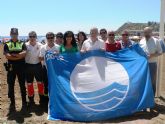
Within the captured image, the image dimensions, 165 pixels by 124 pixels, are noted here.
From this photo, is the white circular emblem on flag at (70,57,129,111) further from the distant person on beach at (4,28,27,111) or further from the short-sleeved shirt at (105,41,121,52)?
the distant person on beach at (4,28,27,111)

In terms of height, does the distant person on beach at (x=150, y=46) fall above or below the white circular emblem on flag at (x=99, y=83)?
above

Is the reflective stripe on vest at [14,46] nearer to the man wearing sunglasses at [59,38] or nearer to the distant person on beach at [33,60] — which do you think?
the distant person on beach at [33,60]

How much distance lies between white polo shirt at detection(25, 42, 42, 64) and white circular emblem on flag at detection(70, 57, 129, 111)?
1035 mm

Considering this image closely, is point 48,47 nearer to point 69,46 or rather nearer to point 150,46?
point 69,46

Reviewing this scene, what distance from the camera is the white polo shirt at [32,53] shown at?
8.34m

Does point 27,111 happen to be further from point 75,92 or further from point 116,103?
point 116,103

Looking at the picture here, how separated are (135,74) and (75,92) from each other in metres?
1.53

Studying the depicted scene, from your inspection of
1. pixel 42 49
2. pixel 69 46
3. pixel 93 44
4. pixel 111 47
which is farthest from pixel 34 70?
pixel 111 47

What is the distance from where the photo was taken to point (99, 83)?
7.96 metres

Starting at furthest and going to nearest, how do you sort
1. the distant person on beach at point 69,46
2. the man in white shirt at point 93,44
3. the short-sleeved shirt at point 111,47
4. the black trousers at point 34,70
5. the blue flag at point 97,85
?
the short-sleeved shirt at point 111,47 < the black trousers at point 34,70 < the man in white shirt at point 93,44 < the distant person on beach at point 69,46 < the blue flag at point 97,85

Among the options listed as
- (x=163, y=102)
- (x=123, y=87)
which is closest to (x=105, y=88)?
(x=123, y=87)

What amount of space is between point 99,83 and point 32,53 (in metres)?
1.82

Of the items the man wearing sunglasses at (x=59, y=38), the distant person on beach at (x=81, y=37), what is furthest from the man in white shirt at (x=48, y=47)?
the distant person on beach at (x=81, y=37)

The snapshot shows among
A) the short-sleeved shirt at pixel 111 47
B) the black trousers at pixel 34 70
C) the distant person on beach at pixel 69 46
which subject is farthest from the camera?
the short-sleeved shirt at pixel 111 47
